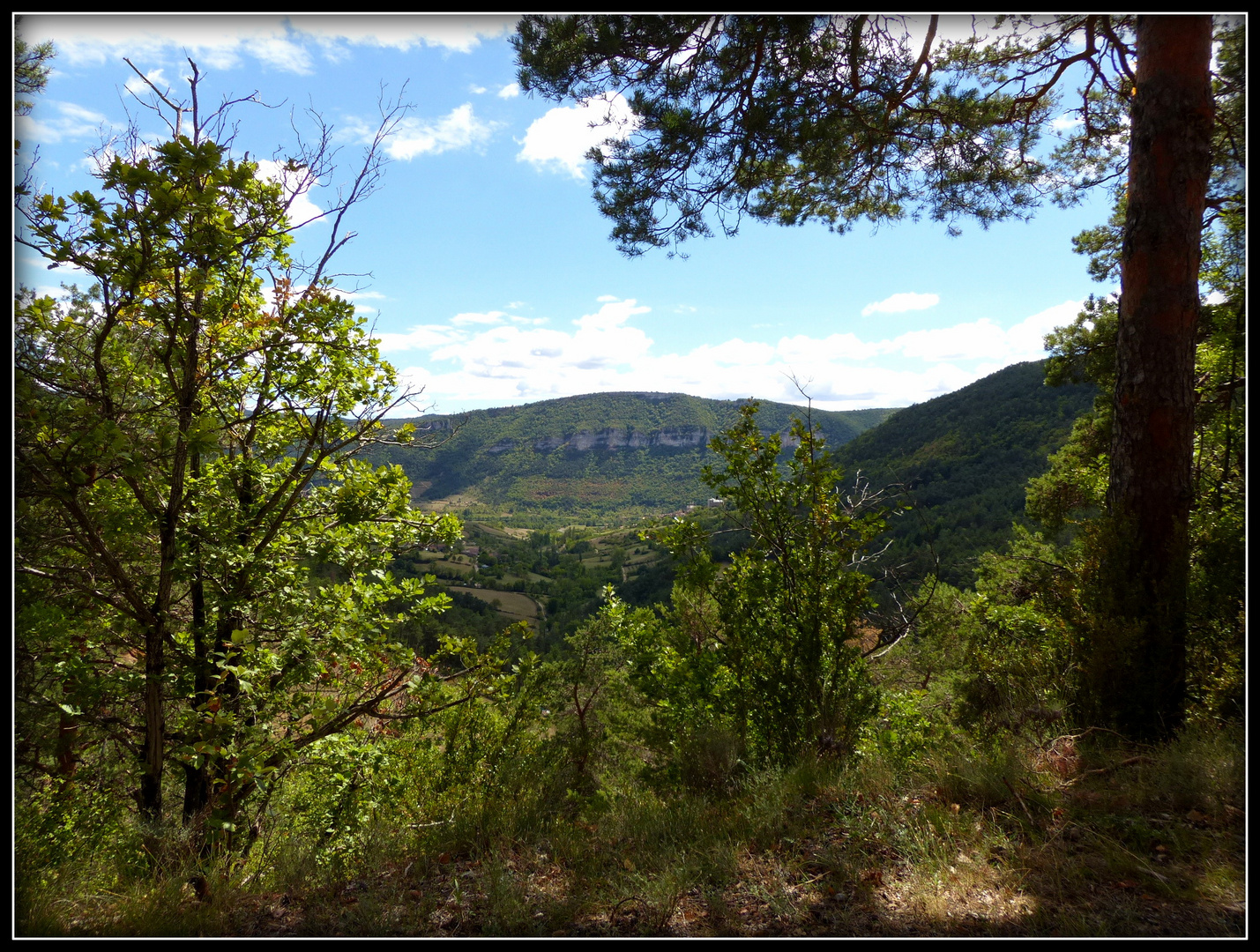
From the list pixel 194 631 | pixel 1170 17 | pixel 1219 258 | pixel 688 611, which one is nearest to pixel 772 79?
pixel 1170 17

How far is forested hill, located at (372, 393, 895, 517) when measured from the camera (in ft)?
427

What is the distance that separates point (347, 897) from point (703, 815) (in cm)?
193

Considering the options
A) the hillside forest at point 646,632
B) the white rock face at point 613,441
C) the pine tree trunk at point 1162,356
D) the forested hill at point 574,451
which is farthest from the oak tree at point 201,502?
the white rock face at point 613,441

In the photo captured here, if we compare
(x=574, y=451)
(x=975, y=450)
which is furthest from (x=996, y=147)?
(x=574, y=451)

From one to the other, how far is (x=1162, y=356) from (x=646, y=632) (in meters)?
4.79

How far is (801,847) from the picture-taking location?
2717mm

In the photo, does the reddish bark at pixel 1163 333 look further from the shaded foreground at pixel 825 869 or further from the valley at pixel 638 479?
the valley at pixel 638 479

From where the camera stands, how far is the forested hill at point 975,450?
92.1ft

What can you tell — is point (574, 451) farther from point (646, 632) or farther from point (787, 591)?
point (787, 591)

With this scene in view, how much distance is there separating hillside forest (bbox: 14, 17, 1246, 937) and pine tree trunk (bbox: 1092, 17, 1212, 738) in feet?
0.10

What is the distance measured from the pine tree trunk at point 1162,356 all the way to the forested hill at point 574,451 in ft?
400

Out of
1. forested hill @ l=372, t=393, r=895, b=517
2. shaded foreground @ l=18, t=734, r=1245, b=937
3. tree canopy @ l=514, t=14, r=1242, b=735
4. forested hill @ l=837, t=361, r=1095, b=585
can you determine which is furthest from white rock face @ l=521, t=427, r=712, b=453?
shaded foreground @ l=18, t=734, r=1245, b=937

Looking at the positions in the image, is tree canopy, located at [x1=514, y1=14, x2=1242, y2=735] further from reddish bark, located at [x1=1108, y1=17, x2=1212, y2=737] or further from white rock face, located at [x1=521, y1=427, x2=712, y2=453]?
white rock face, located at [x1=521, y1=427, x2=712, y2=453]

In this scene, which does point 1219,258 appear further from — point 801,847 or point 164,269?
point 164,269
